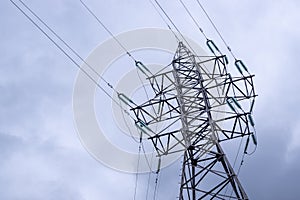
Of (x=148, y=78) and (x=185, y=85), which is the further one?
(x=148, y=78)

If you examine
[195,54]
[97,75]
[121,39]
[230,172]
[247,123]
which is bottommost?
[230,172]

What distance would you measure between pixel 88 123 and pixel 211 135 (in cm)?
579

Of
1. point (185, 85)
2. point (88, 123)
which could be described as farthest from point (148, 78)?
point (88, 123)

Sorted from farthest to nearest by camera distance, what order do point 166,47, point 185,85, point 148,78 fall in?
point 166,47 < point 148,78 < point 185,85

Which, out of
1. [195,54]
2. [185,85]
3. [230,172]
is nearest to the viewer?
[230,172]

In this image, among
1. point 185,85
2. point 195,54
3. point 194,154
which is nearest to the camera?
point 194,154

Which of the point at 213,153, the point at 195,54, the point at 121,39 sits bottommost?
the point at 213,153

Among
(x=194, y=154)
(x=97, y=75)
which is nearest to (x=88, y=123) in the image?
(x=97, y=75)

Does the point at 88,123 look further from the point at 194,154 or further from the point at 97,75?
the point at 194,154

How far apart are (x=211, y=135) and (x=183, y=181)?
181 centimetres

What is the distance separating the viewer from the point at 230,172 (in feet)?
39.5

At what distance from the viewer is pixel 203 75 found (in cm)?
1691

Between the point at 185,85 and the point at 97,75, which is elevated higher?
the point at 97,75

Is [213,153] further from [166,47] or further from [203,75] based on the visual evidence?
[166,47]
